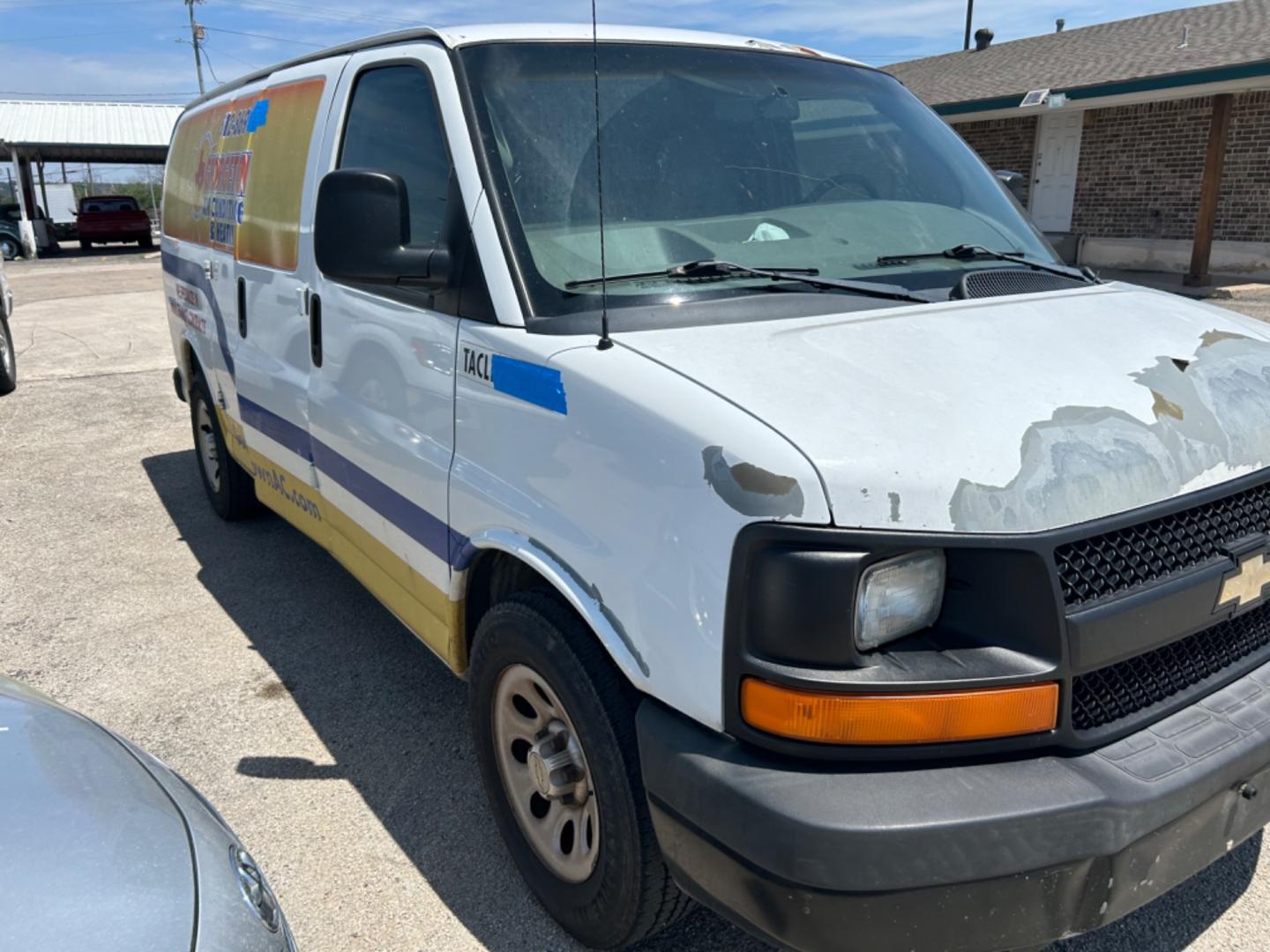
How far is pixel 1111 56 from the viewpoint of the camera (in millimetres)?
16906

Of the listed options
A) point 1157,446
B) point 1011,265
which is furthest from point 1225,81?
point 1157,446

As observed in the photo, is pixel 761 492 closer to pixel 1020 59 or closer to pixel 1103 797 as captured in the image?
pixel 1103 797

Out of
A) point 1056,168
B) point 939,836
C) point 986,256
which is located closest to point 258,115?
point 986,256

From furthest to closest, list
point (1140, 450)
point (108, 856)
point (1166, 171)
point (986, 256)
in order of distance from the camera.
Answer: point (1166, 171) < point (986, 256) < point (1140, 450) < point (108, 856)

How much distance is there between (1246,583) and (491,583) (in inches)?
68.4

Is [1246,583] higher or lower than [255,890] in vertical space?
higher

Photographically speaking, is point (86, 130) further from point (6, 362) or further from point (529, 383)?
point (529, 383)

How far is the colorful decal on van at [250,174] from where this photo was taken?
3.68 metres

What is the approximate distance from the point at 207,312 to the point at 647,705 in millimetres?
3744

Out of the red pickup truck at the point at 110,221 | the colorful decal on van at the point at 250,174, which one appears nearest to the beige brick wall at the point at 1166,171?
the colorful decal on van at the point at 250,174

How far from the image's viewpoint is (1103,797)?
5.68 ft

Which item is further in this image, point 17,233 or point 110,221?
point 110,221

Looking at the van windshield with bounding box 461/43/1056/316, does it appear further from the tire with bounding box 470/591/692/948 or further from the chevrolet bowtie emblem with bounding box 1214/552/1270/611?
the chevrolet bowtie emblem with bounding box 1214/552/1270/611

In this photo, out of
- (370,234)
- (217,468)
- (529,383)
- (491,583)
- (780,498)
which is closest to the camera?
(780,498)
